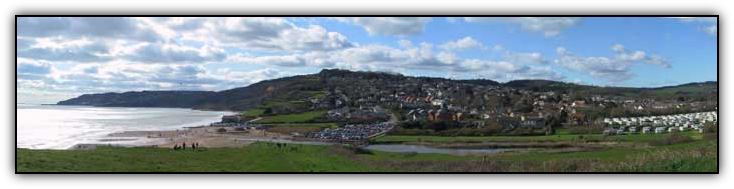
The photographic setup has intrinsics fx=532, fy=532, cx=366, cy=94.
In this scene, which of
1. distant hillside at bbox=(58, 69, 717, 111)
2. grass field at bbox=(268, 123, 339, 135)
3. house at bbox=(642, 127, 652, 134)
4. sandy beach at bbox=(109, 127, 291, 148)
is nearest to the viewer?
sandy beach at bbox=(109, 127, 291, 148)

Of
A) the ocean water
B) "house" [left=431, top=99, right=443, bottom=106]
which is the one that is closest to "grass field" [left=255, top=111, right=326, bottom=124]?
the ocean water

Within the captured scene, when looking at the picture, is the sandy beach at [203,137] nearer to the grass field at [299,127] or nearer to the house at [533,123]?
the grass field at [299,127]

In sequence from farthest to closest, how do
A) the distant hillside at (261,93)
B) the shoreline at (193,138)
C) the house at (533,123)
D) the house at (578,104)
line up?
the distant hillside at (261,93) → the house at (578,104) → the house at (533,123) → the shoreline at (193,138)

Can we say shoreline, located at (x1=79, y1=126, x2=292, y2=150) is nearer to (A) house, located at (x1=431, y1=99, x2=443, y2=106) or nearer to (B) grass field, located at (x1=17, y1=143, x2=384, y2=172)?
(B) grass field, located at (x1=17, y1=143, x2=384, y2=172)

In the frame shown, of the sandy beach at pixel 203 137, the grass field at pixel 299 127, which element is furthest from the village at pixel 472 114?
the sandy beach at pixel 203 137

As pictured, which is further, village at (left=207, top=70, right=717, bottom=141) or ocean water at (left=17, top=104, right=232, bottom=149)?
village at (left=207, top=70, right=717, bottom=141)

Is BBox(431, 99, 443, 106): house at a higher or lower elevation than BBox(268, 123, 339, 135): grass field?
higher

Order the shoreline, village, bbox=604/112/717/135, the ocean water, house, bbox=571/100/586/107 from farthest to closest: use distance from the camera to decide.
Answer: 1. house, bbox=571/100/586/107
2. village, bbox=604/112/717/135
3. the shoreline
4. the ocean water

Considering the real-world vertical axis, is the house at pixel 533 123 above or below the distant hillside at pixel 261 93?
below

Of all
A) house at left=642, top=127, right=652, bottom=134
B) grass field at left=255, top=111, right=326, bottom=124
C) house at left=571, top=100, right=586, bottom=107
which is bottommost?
house at left=642, top=127, right=652, bottom=134
